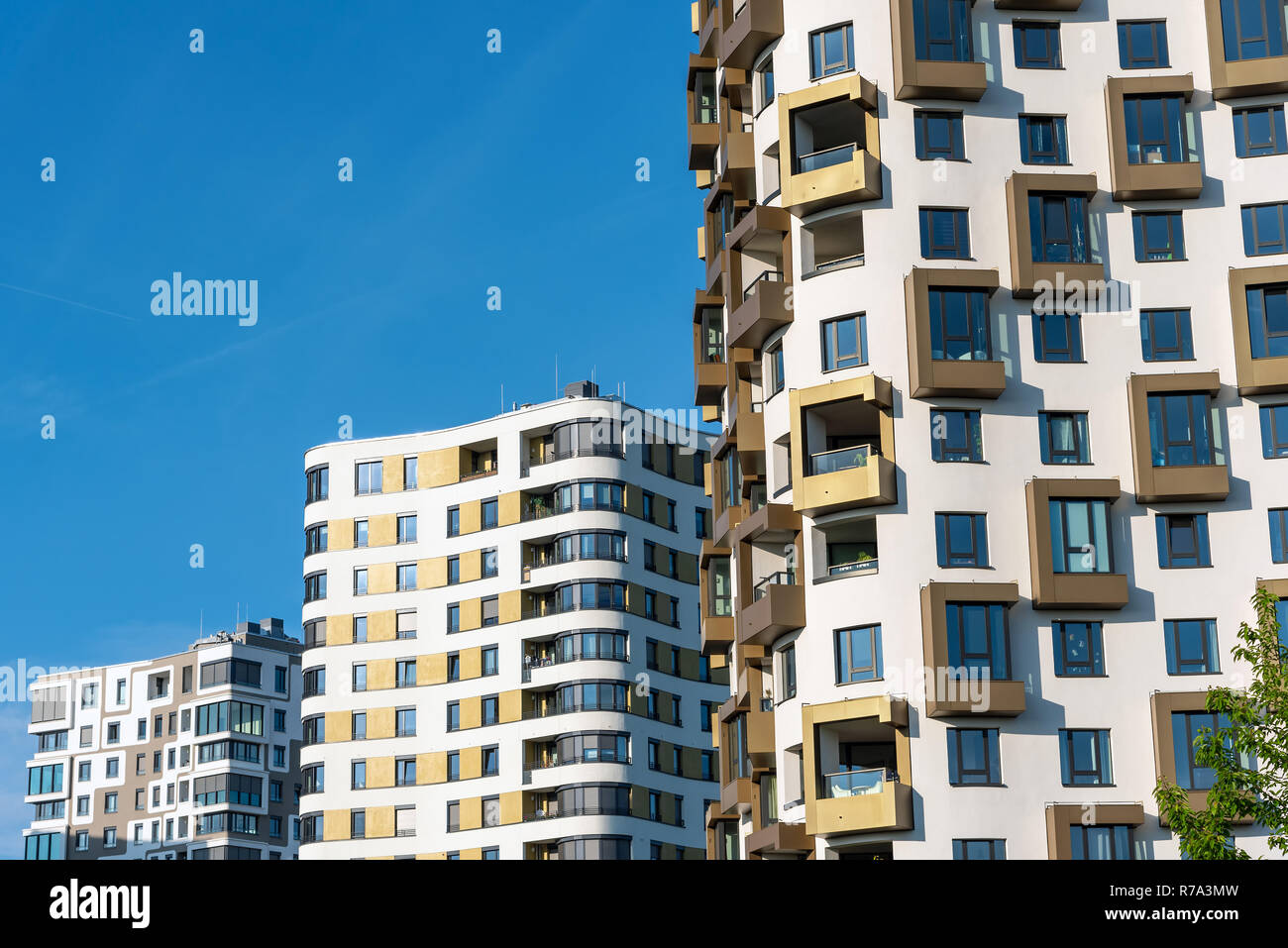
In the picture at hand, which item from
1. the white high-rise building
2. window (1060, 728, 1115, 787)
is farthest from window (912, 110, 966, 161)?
the white high-rise building

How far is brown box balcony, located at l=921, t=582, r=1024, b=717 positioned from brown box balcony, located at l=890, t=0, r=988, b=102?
16706 mm

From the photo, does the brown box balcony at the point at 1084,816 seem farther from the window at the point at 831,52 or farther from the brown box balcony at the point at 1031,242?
the window at the point at 831,52

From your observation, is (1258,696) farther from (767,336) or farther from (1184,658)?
(767,336)

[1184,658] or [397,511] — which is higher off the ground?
[397,511]

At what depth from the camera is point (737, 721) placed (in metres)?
67.1

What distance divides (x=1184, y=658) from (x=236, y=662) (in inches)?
4433

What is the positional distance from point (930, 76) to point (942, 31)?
2118mm

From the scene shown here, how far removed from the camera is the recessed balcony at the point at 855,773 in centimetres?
5291

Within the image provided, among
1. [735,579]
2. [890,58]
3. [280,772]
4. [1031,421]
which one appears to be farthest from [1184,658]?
[280,772]

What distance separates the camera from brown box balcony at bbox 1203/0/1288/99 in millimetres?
57656

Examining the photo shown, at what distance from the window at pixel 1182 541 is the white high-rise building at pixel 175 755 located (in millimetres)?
105432

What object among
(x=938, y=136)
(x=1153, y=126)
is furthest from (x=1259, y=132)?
(x=938, y=136)
